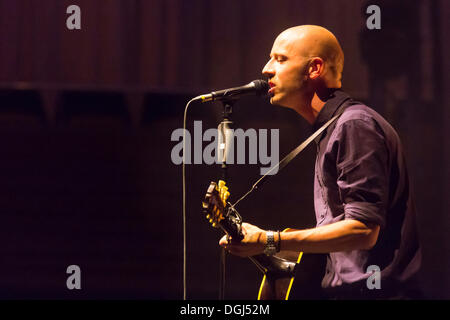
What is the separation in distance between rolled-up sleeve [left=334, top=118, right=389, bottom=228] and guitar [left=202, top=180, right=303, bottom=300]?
0.44 m

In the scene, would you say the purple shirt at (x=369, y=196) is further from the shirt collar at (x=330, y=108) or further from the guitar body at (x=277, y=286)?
the guitar body at (x=277, y=286)

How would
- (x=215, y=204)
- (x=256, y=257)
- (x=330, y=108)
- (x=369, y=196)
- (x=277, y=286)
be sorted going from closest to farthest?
1. (x=369, y=196)
2. (x=215, y=204)
3. (x=330, y=108)
4. (x=277, y=286)
5. (x=256, y=257)

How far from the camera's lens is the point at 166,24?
213 inches

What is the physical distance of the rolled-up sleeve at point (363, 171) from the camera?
1.75 meters

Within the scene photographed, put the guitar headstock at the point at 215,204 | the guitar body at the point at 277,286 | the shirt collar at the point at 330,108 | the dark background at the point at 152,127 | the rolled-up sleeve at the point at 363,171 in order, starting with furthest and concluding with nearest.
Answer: the dark background at the point at 152,127 → the guitar body at the point at 277,286 → the shirt collar at the point at 330,108 → the guitar headstock at the point at 215,204 → the rolled-up sleeve at the point at 363,171

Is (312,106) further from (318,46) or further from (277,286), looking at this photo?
(277,286)

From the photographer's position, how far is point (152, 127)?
566 cm

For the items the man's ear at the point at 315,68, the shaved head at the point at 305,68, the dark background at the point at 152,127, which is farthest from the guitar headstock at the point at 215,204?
the dark background at the point at 152,127

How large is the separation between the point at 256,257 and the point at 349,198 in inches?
31.1

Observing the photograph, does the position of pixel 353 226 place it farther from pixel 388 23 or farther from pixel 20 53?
pixel 20 53

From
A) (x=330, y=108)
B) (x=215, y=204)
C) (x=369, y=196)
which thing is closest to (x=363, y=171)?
(x=369, y=196)

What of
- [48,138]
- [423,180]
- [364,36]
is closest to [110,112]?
[48,138]

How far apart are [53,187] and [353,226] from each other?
180 inches
